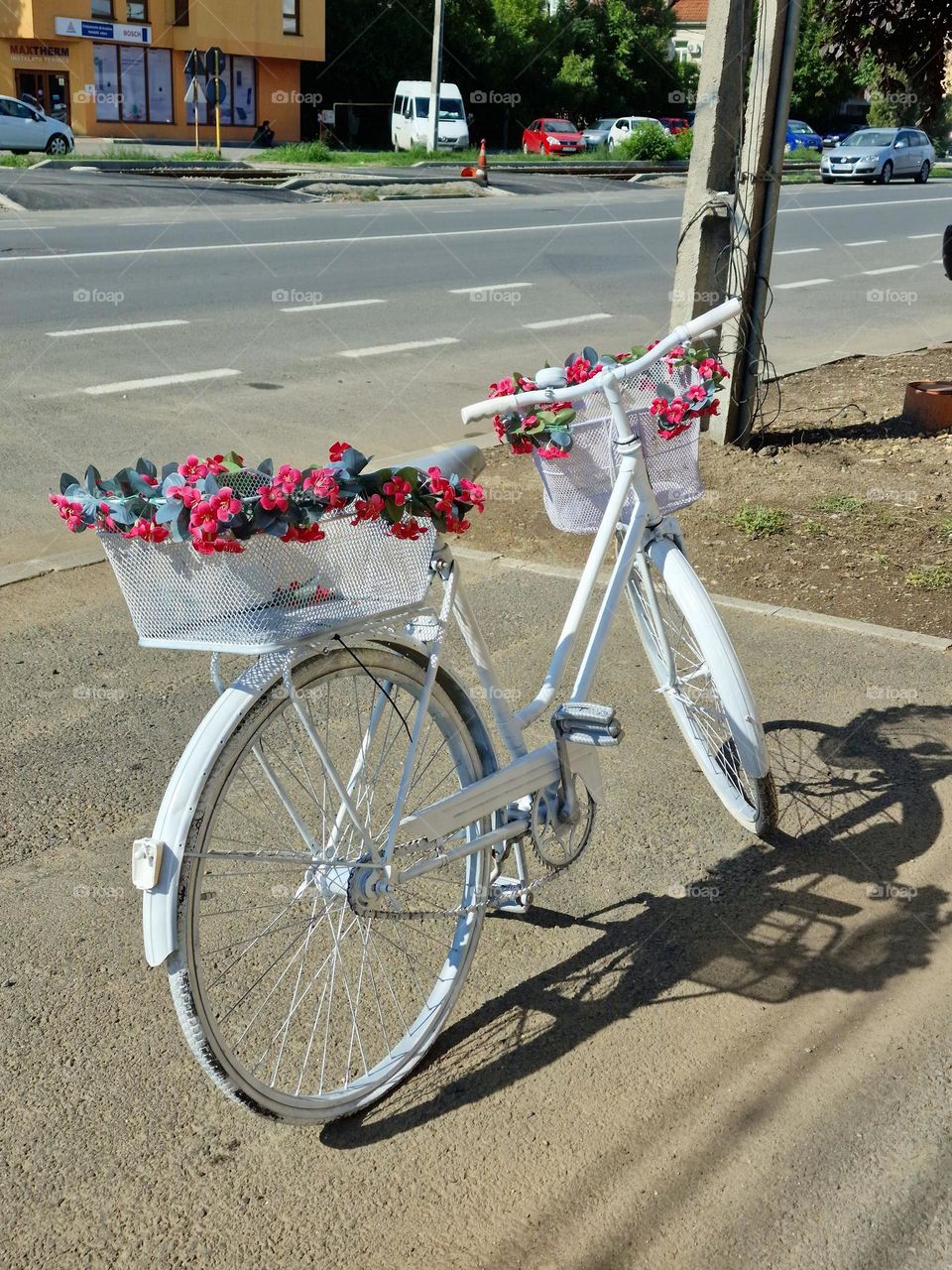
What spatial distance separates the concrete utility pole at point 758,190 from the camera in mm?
7445

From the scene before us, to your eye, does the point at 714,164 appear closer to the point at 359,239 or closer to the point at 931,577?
the point at 931,577

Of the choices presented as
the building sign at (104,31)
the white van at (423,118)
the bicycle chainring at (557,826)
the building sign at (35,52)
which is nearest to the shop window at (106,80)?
the building sign at (104,31)

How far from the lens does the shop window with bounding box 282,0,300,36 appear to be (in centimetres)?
5009

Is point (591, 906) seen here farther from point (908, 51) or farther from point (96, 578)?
point (908, 51)

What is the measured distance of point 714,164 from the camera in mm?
7746

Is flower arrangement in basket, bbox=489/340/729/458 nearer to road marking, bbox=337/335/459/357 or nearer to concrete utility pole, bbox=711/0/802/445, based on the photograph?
concrete utility pole, bbox=711/0/802/445

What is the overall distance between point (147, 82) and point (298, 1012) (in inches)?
2002

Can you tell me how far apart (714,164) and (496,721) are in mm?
5551

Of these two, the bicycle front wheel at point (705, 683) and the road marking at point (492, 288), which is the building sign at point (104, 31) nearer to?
the road marking at point (492, 288)

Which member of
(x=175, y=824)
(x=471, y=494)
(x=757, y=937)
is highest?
(x=471, y=494)

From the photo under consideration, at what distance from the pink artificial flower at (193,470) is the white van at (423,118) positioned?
45.4 m

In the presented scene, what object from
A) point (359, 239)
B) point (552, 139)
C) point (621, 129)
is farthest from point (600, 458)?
point (621, 129)

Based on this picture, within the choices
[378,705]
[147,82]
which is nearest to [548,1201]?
[378,705]

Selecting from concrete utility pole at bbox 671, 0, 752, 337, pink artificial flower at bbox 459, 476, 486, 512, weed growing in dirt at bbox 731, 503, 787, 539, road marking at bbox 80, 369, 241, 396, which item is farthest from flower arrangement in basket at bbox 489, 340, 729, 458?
road marking at bbox 80, 369, 241, 396
